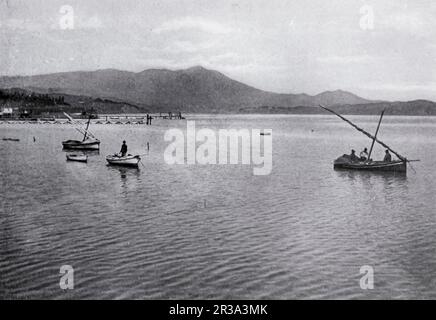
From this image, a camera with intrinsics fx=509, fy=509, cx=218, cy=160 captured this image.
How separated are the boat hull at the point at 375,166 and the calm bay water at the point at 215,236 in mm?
3330

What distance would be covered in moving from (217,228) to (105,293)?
9.86 m

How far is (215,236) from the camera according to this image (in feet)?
78.5

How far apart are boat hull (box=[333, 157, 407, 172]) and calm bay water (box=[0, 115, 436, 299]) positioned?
3.33 m

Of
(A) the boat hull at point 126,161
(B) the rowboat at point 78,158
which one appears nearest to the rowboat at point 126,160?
(A) the boat hull at point 126,161

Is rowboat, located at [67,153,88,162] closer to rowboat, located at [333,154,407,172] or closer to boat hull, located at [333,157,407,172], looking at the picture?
rowboat, located at [333,154,407,172]

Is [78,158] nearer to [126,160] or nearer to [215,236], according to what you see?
[126,160]

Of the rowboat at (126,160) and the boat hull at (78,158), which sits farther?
the boat hull at (78,158)

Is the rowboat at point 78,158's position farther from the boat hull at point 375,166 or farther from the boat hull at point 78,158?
the boat hull at point 375,166

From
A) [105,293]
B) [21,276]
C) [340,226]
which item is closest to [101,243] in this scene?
[21,276]

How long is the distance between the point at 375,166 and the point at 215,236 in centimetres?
3020

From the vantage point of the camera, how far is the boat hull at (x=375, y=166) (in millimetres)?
48781

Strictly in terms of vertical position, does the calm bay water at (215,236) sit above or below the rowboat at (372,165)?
below
